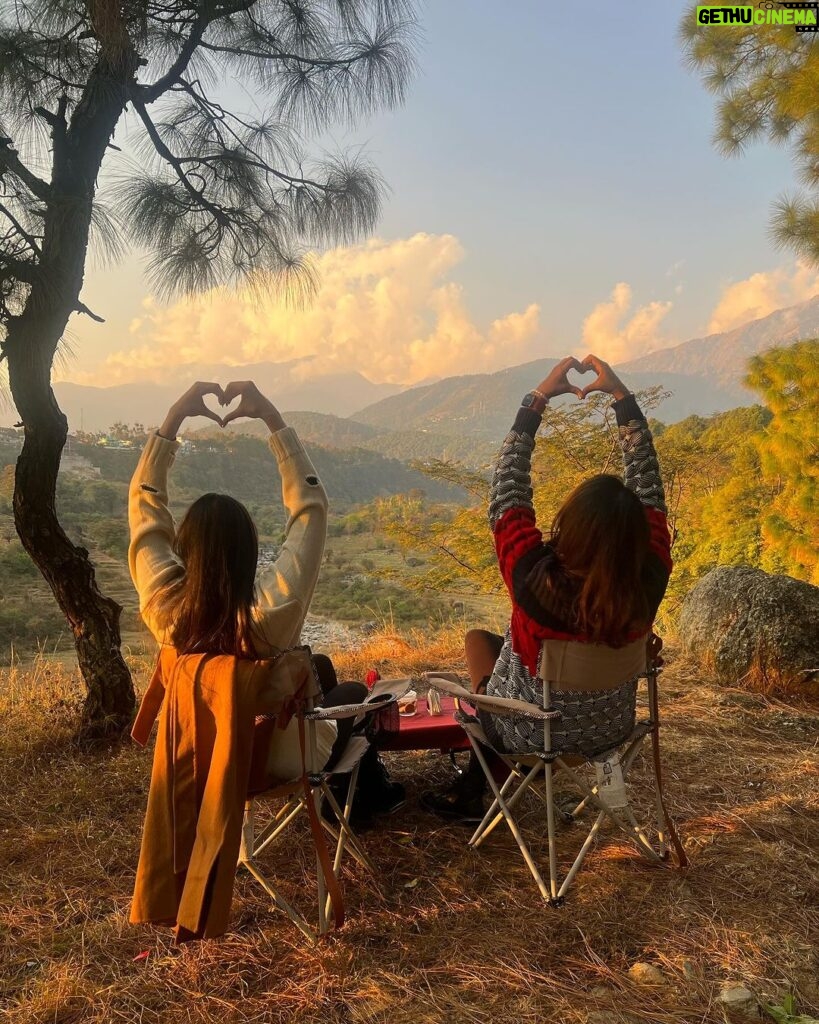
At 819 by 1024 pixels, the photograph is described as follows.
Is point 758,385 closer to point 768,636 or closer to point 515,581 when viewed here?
point 768,636

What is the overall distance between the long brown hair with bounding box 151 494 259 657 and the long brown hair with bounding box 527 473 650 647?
675 millimetres

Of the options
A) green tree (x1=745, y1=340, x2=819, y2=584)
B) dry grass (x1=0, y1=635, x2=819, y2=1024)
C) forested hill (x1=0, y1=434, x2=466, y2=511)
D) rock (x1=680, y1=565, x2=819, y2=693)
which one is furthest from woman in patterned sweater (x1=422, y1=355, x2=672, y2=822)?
forested hill (x1=0, y1=434, x2=466, y2=511)

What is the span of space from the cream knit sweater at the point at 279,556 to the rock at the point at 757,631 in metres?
2.87

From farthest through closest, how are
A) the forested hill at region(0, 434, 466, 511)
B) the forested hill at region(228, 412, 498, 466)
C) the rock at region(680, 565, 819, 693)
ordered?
the forested hill at region(228, 412, 498, 466), the forested hill at region(0, 434, 466, 511), the rock at region(680, 565, 819, 693)

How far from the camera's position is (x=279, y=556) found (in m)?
1.63

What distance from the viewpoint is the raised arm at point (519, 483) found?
165cm

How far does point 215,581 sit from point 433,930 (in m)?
1.01

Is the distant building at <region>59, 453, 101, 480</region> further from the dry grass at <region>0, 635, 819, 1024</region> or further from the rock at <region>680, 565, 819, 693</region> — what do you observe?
the dry grass at <region>0, 635, 819, 1024</region>

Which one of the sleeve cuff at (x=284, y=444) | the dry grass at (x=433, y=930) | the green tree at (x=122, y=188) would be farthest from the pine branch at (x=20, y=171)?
the dry grass at (x=433, y=930)

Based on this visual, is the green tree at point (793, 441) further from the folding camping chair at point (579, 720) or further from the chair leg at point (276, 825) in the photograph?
the chair leg at point (276, 825)

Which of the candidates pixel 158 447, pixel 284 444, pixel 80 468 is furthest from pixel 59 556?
pixel 80 468

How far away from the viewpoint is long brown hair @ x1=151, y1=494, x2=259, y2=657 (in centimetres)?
148

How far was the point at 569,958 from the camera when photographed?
4.91ft

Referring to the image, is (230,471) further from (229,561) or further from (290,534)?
(229,561)
